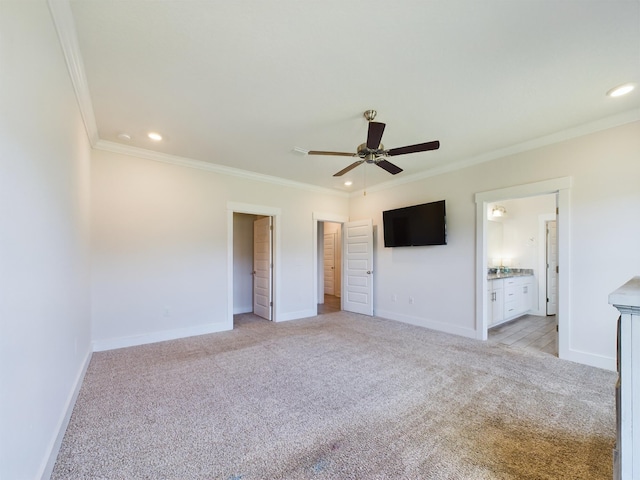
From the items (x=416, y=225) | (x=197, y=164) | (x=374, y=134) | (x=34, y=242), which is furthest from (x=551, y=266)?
(x=34, y=242)

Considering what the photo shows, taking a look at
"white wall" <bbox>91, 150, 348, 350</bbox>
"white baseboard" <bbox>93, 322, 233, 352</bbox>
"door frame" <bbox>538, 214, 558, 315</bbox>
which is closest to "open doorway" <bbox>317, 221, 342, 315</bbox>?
"white wall" <bbox>91, 150, 348, 350</bbox>

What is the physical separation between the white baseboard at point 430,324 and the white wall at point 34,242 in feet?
15.1

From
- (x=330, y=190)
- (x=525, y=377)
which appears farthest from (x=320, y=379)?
(x=330, y=190)

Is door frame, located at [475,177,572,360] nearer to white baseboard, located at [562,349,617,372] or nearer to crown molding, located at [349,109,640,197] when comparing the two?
white baseboard, located at [562,349,617,372]

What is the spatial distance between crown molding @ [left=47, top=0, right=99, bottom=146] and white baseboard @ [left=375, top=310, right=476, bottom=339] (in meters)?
5.32

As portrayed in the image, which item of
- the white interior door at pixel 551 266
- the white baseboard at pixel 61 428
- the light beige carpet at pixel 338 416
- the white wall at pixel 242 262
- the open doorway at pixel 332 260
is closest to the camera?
the white baseboard at pixel 61 428

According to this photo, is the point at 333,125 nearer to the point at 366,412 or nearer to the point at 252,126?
the point at 252,126

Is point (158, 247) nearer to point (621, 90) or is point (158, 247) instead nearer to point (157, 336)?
point (157, 336)

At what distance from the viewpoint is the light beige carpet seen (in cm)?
165

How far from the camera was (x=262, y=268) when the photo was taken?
5.58 meters

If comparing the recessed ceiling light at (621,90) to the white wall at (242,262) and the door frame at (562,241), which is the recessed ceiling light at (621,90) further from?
the white wall at (242,262)

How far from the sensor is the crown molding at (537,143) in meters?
2.93

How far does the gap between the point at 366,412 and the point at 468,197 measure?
3.51 metres

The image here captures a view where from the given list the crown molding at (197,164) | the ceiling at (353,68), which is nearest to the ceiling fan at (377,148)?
the ceiling at (353,68)
